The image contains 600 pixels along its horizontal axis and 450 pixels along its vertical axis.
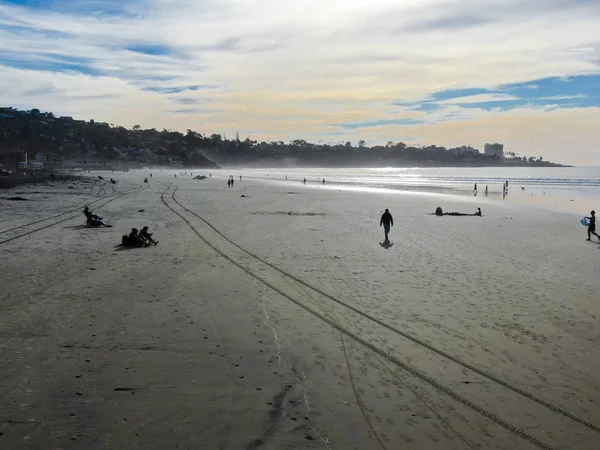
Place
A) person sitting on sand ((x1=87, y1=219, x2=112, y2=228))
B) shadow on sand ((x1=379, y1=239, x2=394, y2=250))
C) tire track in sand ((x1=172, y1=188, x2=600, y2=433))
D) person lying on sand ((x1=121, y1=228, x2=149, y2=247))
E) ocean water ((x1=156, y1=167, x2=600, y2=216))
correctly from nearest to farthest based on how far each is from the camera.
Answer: tire track in sand ((x1=172, y1=188, x2=600, y2=433)), person lying on sand ((x1=121, y1=228, x2=149, y2=247)), shadow on sand ((x1=379, y1=239, x2=394, y2=250)), person sitting on sand ((x1=87, y1=219, x2=112, y2=228)), ocean water ((x1=156, y1=167, x2=600, y2=216))

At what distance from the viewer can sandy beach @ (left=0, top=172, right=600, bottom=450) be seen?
6102 mm

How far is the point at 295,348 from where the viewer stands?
28.9ft

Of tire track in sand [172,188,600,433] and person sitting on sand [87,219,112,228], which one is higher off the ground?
person sitting on sand [87,219,112,228]

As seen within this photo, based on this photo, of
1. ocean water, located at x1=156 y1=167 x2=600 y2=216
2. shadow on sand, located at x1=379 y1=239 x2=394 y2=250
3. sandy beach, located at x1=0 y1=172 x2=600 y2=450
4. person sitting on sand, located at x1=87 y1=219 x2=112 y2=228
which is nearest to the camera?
sandy beach, located at x1=0 y1=172 x2=600 y2=450

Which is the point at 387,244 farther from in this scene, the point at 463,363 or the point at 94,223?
the point at 94,223

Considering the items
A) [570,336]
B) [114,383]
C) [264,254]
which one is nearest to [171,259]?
[264,254]

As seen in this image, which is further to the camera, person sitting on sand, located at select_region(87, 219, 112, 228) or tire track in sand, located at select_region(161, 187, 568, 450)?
person sitting on sand, located at select_region(87, 219, 112, 228)

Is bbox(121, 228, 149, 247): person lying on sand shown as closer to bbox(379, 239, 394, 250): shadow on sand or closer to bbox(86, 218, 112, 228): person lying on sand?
bbox(86, 218, 112, 228): person lying on sand

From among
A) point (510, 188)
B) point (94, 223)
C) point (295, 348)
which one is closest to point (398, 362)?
point (295, 348)

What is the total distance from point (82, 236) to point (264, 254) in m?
9.21

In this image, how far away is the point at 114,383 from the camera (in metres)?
7.15

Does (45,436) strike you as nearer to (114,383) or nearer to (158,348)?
(114,383)

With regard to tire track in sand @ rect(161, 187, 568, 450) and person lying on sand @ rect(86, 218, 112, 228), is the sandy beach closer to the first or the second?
tire track in sand @ rect(161, 187, 568, 450)

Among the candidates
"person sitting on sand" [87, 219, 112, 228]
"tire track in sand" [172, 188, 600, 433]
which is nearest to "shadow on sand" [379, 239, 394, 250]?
"tire track in sand" [172, 188, 600, 433]
